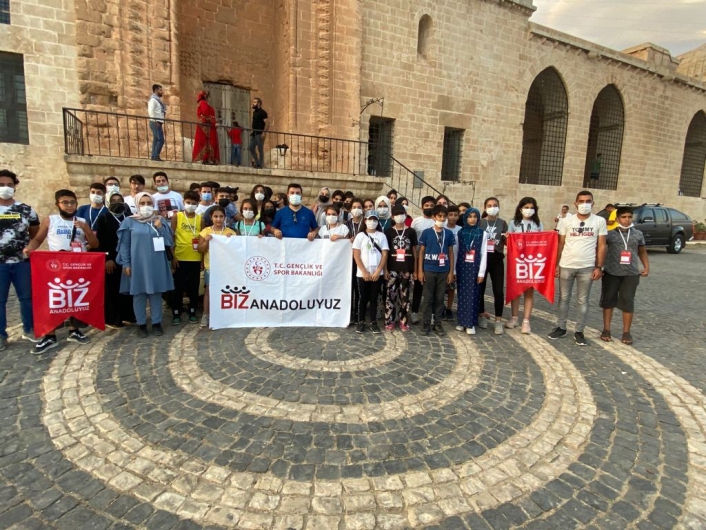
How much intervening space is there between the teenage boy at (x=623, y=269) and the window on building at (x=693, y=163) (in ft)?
90.6

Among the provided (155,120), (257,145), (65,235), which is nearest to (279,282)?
(65,235)

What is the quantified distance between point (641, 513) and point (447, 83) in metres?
16.1

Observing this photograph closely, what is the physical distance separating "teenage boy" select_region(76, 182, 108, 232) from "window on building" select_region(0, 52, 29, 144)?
7179 mm

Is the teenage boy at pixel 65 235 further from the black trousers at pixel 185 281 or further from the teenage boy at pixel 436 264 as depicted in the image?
the teenage boy at pixel 436 264

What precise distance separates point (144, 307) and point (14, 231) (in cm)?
172

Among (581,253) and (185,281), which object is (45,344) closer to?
(185,281)

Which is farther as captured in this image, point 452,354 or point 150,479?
point 452,354

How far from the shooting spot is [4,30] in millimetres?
9586

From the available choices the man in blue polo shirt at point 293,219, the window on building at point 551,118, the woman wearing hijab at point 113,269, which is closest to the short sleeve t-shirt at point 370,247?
the man in blue polo shirt at point 293,219

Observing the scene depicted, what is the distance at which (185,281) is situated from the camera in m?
6.12

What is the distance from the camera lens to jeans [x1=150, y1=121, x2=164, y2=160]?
9.82 metres

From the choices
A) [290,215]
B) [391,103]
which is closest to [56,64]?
[290,215]

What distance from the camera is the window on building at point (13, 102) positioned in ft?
32.9

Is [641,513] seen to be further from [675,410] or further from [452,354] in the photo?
[452,354]
